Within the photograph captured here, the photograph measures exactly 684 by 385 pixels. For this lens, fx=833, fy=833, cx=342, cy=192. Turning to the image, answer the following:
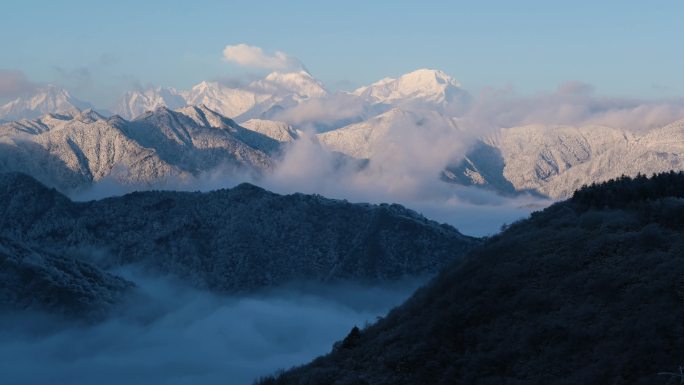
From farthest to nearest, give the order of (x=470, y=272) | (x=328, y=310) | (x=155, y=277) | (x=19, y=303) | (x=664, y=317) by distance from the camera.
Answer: (x=155, y=277) < (x=328, y=310) < (x=19, y=303) < (x=470, y=272) < (x=664, y=317)

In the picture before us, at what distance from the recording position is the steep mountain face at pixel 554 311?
135 feet

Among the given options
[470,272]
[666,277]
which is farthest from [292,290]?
[666,277]

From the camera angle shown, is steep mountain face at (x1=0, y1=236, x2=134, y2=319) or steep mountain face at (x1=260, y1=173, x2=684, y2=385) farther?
steep mountain face at (x1=0, y1=236, x2=134, y2=319)

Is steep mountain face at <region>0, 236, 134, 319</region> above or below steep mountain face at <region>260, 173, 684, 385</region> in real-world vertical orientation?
above

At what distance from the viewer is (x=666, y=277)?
45.9 metres

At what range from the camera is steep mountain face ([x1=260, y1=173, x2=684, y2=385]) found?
41.3m

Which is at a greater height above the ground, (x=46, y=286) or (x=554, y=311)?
(x=46, y=286)

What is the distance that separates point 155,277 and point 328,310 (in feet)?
145

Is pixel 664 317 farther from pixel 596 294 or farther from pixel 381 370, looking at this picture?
pixel 381 370

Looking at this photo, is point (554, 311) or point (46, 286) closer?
point (554, 311)

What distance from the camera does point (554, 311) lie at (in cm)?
4738

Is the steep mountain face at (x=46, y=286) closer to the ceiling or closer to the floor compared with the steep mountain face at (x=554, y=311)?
closer to the ceiling

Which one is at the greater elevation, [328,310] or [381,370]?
[328,310]

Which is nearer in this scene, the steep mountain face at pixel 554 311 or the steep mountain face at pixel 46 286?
Result: the steep mountain face at pixel 554 311
